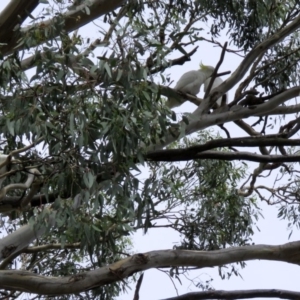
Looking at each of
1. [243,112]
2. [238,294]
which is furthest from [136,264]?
[243,112]

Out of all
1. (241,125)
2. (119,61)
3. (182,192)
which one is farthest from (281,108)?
(119,61)

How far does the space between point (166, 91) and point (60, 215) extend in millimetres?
849

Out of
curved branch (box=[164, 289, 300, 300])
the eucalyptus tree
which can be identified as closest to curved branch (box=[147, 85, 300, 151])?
the eucalyptus tree

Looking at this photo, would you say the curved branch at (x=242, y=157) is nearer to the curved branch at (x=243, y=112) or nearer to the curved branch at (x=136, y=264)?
the curved branch at (x=243, y=112)

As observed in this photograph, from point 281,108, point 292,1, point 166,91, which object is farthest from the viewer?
point 292,1

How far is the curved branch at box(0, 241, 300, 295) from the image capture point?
379cm

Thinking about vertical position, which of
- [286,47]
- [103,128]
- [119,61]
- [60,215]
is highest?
[286,47]

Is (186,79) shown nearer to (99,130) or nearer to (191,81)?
(191,81)

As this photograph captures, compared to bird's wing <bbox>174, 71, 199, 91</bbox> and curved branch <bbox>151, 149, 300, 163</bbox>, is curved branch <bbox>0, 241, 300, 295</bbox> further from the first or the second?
bird's wing <bbox>174, 71, 199, 91</bbox>

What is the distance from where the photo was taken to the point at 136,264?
3.78 m

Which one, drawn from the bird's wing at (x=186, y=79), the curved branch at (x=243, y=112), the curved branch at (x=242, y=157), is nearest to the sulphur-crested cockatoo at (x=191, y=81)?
the bird's wing at (x=186, y=79)

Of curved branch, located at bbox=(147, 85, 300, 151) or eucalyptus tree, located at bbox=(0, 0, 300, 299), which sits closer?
eucalyptus tree, located at bbox=(0, 0, 300, 299)

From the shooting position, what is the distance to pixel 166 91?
4043mm

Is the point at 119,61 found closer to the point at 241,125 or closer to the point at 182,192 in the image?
the point at 241,125
